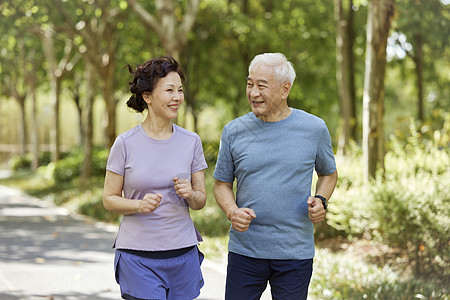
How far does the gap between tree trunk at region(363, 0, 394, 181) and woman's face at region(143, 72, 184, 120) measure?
5.74 meters

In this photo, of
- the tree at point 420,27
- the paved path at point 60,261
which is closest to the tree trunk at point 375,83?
the paved path at point 60,261

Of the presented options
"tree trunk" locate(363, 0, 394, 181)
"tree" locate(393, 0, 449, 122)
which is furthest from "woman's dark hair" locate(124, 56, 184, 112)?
"tree" locate(393, 0, 449, 122)

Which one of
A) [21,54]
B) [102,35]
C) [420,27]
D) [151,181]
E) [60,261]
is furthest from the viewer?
[21,54]

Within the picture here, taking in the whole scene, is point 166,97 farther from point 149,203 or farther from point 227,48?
point 227,48

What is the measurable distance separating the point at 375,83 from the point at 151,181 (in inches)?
239

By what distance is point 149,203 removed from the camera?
10.5ft

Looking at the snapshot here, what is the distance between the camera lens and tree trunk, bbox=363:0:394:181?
8.64 metres

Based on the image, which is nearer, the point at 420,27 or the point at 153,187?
the point at 153,187

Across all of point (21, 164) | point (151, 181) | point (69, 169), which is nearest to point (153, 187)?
point (151, 181)

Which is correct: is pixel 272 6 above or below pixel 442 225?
above

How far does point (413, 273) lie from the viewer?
671 cm

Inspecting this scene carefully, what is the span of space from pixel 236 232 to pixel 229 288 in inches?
12.9

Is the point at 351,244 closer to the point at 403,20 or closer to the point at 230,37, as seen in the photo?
the point at 403,20

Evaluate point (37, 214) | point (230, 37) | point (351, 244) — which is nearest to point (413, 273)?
point (351, 244)
